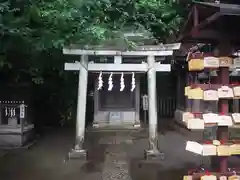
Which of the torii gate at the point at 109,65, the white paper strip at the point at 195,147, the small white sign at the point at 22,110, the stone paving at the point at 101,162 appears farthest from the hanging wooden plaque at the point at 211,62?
the small white sign at the point at 22,110

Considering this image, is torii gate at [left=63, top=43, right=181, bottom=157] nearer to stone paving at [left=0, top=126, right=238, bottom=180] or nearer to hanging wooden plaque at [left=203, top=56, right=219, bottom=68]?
stone paving at [left=0, top=126, right=238, bottom=180]

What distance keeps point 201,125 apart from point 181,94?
1270 centimetres

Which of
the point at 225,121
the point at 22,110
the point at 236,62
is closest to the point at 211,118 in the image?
the point at 225,121

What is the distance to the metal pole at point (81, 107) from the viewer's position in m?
9.08

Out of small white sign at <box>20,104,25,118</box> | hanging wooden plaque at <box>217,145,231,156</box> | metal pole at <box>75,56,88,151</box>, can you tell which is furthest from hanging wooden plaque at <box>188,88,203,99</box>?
small white sign at <box>20,104,25,118</box>

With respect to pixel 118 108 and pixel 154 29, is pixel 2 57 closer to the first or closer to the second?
pixel 154 29

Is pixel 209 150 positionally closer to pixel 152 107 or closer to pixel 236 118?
pixel 236 118

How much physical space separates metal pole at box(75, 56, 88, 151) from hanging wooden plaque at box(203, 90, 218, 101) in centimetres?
491

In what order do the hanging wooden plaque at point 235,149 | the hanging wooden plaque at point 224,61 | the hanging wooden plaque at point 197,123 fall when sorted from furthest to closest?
the hanging wooden plaque at point 224,61 → the hanging wooden plaque at point 235,149 → the hanging wooden plaque at point 197,123

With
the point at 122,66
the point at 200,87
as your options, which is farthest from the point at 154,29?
the point at 200,87

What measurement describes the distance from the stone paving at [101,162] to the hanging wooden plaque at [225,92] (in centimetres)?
268

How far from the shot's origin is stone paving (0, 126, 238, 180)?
23.5 ft

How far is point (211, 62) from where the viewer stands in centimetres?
516

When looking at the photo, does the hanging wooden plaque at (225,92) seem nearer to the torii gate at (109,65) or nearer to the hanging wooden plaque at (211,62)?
the hanging wooden plaque at (211,62)
